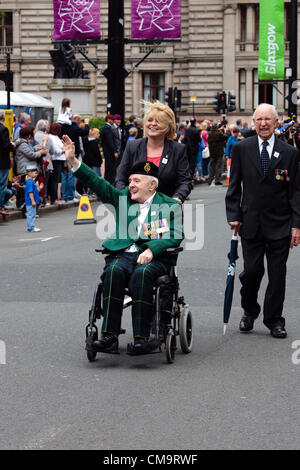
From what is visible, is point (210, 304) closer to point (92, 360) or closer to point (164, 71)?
point (92, 360)

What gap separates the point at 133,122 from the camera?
28.2m

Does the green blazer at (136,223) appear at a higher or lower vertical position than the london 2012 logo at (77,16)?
lower

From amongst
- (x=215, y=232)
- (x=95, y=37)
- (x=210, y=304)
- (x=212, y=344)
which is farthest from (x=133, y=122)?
(x=212, y=344)

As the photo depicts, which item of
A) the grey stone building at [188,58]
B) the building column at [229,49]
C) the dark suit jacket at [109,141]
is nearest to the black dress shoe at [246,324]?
the dark suit jacket at [109,141]

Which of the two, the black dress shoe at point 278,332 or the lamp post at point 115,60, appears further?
the lamp post at point 115,60

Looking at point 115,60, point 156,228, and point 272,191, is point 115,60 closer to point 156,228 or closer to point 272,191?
point 272,191

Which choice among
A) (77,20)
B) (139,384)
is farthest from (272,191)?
(77,20)

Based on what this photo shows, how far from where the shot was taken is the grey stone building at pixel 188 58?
67812mm

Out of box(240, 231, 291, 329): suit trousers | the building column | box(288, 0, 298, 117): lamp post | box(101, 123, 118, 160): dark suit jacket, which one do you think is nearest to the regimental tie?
box(240, 231, 291, 329): suit trousers

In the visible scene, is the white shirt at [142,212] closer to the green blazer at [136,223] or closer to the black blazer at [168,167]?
the green blazer at [136,223]

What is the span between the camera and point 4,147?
18.2 m

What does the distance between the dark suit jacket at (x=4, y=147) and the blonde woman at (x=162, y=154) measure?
1040 cm

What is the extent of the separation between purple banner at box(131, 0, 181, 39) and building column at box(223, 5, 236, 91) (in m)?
45.0

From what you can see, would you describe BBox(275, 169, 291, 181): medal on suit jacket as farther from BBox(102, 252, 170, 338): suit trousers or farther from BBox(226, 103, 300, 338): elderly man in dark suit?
BBox(102, 252, 170, 338): suit trousers
